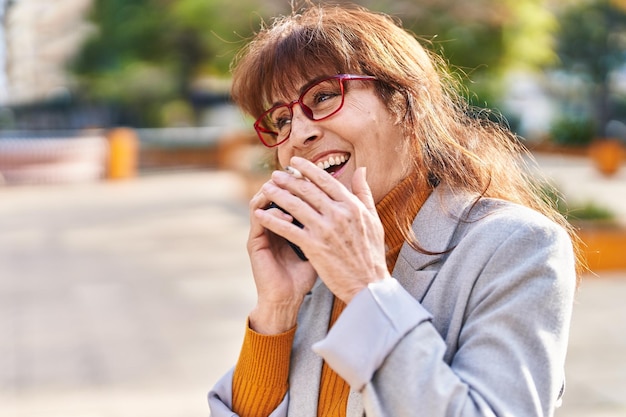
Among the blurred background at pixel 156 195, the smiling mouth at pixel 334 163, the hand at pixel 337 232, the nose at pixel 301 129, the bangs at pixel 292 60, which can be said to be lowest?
the hand at pixel 337 232

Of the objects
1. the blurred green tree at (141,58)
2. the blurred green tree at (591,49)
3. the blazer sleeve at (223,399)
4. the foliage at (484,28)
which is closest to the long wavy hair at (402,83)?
the blazer sleeve at (223,399)

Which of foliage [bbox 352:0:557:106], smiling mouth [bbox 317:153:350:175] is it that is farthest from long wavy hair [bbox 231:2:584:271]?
foliage [bbox 352:0:557:106]

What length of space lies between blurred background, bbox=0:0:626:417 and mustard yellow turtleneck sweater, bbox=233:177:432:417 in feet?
1.73

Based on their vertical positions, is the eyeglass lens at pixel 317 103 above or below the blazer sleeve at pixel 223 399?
above

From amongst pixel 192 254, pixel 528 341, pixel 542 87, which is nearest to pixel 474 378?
pixel 528 341

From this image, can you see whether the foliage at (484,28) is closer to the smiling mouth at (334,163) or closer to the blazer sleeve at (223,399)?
the smiling mouth at (334,163)

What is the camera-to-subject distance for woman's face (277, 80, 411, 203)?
1.75m

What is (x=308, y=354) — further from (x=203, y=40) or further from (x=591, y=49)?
(x=591, y=49)

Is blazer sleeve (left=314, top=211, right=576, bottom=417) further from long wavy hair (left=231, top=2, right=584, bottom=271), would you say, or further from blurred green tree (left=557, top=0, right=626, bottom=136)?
blurred green tree (left=557, top=0, right=626, bottom=136)

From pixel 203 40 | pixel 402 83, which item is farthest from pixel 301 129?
pixel 203 40

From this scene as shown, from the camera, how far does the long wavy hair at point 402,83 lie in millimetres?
1759

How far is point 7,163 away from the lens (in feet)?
49.2

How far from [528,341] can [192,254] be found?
7.55 metres

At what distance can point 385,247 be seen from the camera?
179 cm
